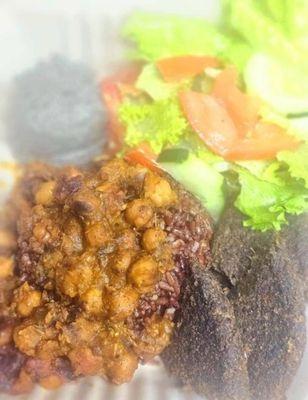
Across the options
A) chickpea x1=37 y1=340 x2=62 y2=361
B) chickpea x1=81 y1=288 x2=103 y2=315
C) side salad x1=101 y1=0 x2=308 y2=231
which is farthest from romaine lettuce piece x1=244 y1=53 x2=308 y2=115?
chickpea x1=37 y1=340 x2=62 y2=361

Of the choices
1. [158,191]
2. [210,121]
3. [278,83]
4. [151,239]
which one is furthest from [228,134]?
[151,239]

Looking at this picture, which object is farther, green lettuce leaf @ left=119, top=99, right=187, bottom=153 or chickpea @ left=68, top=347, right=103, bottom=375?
green lettuce leaf @ left=119, top=99, right=187, bottom=153

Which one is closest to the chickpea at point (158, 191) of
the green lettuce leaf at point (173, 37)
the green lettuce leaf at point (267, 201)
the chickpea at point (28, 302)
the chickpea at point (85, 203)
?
the chickpea at point (85, 203)

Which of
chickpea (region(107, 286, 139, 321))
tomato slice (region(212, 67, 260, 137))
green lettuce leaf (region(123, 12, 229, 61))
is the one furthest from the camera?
green lettuce leaf (region(123, 12, 229, 61))

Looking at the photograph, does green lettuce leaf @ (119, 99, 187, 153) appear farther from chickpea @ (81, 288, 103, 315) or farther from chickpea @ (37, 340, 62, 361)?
chickpea @ (37, 340, 62, 361)

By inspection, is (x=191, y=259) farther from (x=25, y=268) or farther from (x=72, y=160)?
(x=72, y=160)

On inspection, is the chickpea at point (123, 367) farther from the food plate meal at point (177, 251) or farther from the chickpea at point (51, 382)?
the chickpea at point (51, 382)

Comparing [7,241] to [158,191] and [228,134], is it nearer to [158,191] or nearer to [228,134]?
[158,191]
